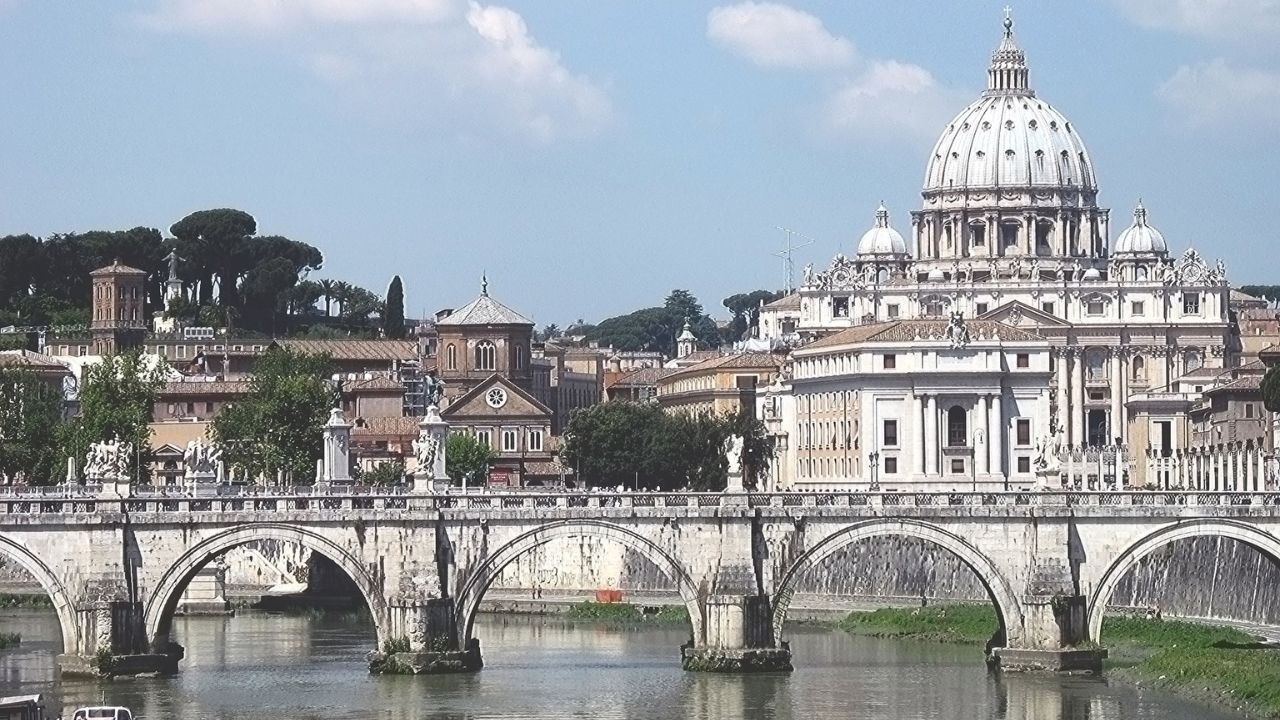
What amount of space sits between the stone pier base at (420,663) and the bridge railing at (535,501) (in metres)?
3.24

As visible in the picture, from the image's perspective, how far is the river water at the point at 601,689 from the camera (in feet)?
235

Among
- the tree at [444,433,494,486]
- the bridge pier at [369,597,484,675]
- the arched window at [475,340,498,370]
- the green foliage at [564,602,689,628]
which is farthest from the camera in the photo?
the arched window at [475,340,498,370]

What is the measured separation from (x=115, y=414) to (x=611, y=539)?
4435cm

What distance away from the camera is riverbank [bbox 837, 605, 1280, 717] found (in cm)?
7225

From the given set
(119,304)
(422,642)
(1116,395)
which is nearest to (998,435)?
(1116,395)

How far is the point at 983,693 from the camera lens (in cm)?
7494

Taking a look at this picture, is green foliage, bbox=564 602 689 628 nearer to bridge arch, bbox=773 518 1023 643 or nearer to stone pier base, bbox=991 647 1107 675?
bridge arch, bbox=773 518 1023 643

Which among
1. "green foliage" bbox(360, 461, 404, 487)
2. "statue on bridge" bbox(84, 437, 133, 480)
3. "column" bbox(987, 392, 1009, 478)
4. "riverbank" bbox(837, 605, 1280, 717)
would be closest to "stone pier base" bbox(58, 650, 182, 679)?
"statue on bridge" bbox(84, 437, 133, 480)

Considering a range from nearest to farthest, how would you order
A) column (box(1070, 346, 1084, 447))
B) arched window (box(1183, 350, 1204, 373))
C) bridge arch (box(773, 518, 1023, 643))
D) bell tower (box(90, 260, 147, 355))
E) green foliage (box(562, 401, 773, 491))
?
1. bridge arch (box(773, 518, 1023, 643))
2. green foliage (box(562, 401, 773, 491))
3. bell tower (box(90, 260, 147, 355))
4. column (box(1070, 346, 1084, 447))
5. arched window (box(1183, 350, 1204, 373))

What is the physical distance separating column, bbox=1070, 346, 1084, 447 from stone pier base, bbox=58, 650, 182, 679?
10753 centimetres

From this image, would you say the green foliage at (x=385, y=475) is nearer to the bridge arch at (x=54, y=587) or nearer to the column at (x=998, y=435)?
the column at (x=998, y=435)

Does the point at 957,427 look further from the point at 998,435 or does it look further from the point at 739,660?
the point at 739,660

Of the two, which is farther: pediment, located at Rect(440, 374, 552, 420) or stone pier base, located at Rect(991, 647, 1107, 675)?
pediment, located at Rect(440, 374, 552, 420)

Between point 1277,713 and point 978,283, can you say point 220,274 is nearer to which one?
point 978,283
